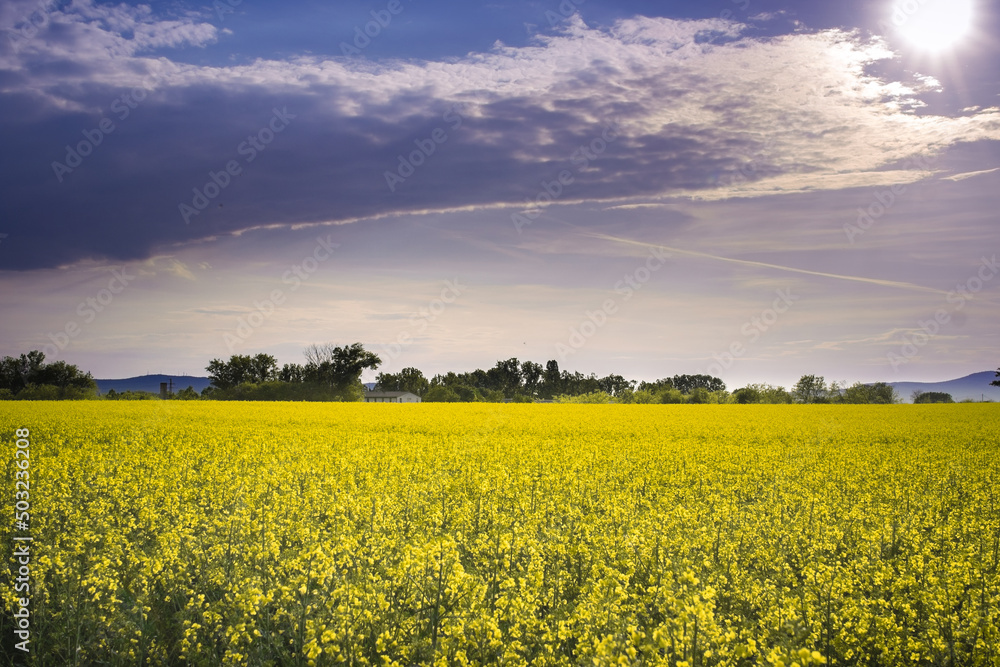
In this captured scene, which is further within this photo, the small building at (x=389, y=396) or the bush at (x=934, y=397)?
the small building at (x=389, y=396)

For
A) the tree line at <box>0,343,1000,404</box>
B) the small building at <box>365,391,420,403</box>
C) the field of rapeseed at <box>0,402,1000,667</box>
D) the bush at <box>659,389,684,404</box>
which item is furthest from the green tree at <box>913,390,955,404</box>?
the small building at <box>365,391,420,403</box>

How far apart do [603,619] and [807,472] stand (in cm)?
1266

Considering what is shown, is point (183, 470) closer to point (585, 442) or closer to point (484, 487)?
point (484, 487)

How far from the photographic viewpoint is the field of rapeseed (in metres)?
5.40

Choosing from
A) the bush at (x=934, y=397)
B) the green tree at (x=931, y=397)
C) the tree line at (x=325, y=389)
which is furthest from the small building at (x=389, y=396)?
the bush at (x=934, y=397)

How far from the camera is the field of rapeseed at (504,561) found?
213 inches

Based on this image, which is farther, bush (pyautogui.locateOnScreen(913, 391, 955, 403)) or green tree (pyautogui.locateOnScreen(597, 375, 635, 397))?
green tree (pyautogui.locateOnScreen(597, 375, 635, 397))

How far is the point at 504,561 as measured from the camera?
741 cm

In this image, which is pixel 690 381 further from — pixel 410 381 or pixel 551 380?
pixel 410 381

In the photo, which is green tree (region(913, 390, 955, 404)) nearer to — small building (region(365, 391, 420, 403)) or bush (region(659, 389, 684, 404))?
bush (region(659, 389, 684, 404))

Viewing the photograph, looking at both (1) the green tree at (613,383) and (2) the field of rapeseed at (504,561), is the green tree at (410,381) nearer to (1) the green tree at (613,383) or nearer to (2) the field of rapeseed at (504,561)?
(1) the green tree at (613,383)

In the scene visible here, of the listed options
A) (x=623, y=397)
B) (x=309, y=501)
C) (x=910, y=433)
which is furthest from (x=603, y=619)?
(x=623, y=397)

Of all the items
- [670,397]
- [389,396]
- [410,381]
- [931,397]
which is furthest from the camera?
[410,381]

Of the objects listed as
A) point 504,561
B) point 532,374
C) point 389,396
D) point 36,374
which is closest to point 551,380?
point 532,374
